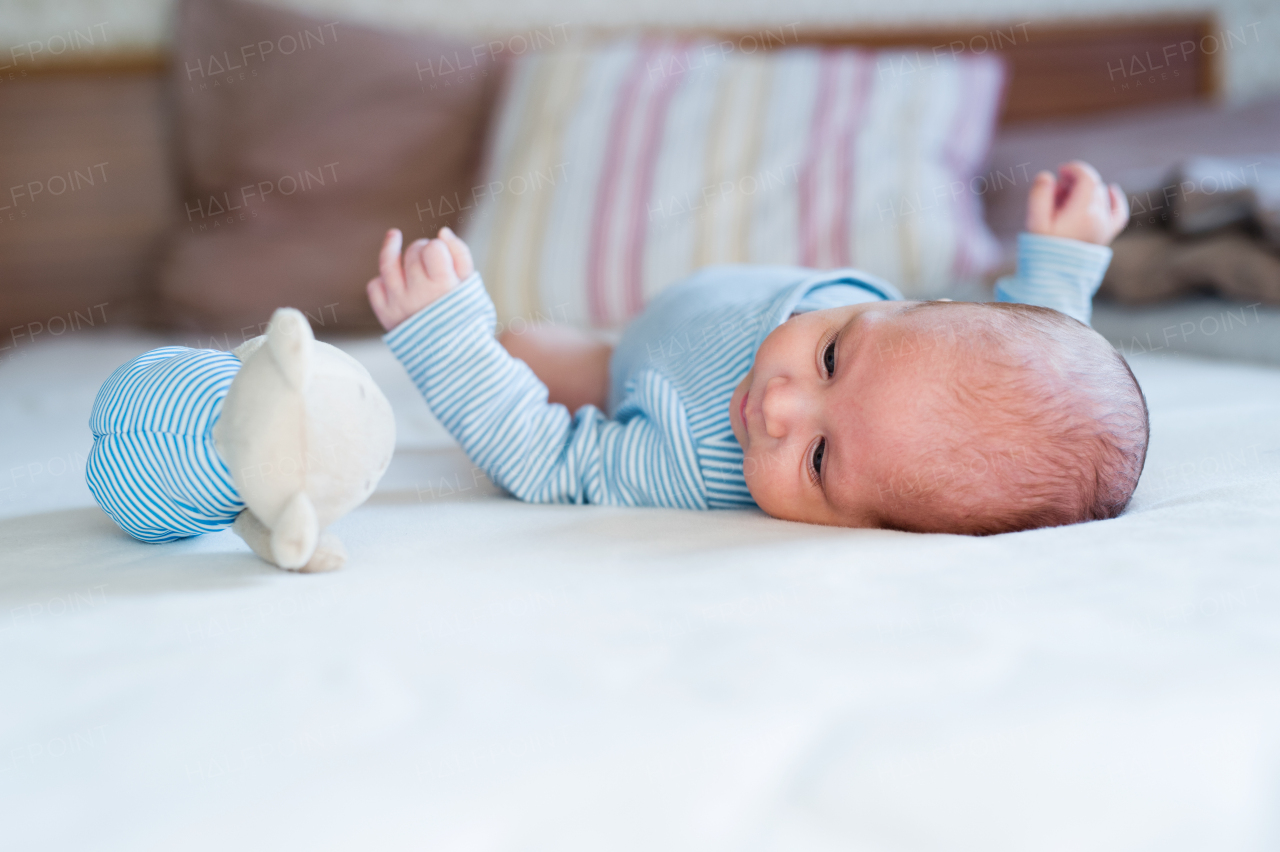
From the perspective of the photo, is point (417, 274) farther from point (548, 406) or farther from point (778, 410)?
point (778, 410)

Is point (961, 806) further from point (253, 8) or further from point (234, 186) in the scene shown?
point (253, 8)

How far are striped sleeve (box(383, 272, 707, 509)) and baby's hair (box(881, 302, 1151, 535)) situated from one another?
21 centimetres

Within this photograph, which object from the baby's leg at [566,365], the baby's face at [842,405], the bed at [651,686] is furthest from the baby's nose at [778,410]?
the baby's leg at [566,365]

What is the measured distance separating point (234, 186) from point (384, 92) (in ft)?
1.00

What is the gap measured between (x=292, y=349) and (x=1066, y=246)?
2.87 ft

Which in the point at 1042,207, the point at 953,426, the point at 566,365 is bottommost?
the point at 566,365

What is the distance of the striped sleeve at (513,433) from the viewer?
2.80 feet

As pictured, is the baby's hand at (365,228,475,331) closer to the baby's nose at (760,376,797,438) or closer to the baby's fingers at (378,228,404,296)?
A: the baby's fingers at (378,228,404,296)

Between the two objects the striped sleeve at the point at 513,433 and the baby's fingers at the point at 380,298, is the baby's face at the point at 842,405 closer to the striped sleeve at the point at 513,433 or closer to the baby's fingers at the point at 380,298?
the striped sleeve at the point at 513,433

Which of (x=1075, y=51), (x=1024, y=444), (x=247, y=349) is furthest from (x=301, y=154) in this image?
(x=1075, y=51)

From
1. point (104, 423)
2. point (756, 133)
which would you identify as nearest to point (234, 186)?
point (756, 133)

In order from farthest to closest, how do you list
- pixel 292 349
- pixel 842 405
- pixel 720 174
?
pixel 720 174, pixel 842 405, pixel 292 349

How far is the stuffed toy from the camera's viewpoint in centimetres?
54

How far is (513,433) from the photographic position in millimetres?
862
